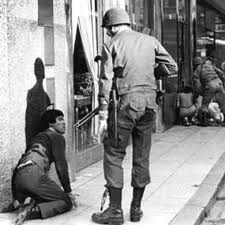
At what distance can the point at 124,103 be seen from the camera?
564 cm

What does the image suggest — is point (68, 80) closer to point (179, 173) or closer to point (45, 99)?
point (45, 99)

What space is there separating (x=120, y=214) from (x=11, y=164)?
1244 mm

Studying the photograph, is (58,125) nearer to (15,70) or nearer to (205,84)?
(15,70)

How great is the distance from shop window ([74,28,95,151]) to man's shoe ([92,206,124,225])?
112 inches

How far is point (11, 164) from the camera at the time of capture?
616 centimetres

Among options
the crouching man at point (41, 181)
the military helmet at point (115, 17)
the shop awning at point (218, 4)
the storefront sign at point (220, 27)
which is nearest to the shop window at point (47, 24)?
the crouching man at point (41, 181)

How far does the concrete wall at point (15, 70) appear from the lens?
6.00 m

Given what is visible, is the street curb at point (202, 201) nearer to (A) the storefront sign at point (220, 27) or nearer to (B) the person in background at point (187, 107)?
(B) the person in background at point (187, 107)

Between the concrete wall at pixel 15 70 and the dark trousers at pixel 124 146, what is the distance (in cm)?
105

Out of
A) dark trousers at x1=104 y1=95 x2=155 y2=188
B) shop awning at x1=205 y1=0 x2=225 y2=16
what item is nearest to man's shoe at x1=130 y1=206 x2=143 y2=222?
dark trousers at x1=104 y1=95 x2=155 y2=188

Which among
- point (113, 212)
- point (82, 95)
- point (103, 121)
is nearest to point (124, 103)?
point (103, 121)

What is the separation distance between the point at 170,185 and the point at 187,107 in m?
6.97

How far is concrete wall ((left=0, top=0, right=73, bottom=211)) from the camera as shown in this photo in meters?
6.00

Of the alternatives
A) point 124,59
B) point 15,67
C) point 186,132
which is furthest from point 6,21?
point 186,132
